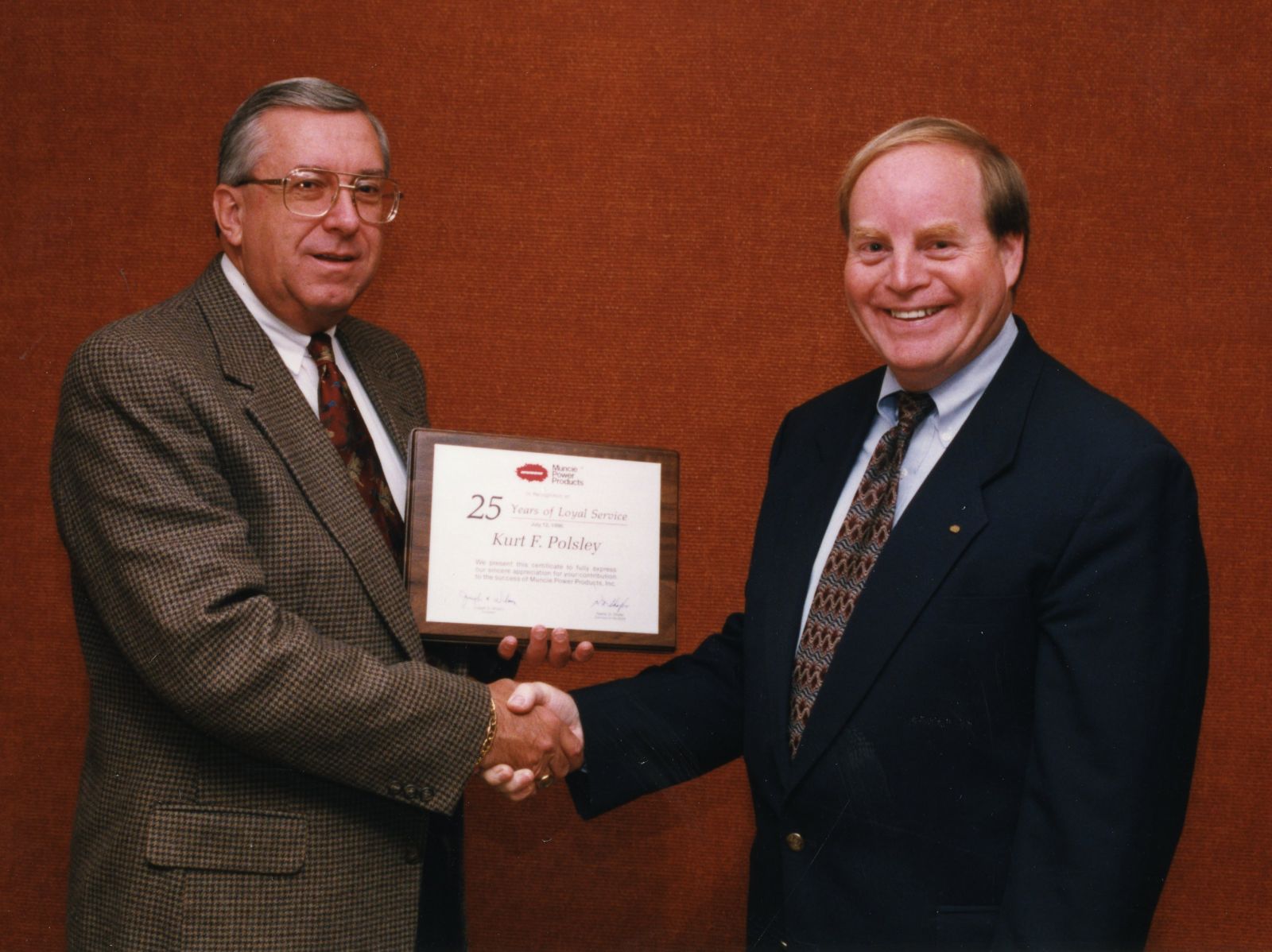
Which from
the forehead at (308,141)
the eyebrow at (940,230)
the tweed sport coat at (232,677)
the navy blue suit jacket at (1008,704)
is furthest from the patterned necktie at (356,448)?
the eyebrow at (940,230)

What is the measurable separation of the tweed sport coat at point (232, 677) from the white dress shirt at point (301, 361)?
0.15 m

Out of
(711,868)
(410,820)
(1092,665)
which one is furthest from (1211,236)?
(410,820)

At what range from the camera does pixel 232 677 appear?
1.69 meters

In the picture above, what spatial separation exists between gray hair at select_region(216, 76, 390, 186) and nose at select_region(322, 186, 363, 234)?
5.4 inches

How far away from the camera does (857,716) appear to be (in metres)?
1.71

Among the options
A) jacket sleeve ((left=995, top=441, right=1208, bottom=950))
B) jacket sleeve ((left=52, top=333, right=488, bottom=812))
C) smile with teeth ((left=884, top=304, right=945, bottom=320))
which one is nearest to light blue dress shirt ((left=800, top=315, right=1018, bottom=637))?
smile with teeth ((left=884, top=304, right=945, bottom=320))

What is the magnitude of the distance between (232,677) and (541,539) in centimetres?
56

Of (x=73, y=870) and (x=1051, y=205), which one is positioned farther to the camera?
(x=1051, y=205)

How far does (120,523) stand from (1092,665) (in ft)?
4.30

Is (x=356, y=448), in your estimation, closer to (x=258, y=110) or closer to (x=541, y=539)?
(x=541, y=539)

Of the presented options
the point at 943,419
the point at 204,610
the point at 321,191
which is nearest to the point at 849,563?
the point at 943,419

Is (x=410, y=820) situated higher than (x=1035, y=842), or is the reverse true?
(x=1035, y=842)

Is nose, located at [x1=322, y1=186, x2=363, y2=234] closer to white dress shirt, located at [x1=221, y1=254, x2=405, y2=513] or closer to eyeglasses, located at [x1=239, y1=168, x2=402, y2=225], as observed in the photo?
eyeglasses, located at [x1=239, y1=168, x2=402, y2=225]

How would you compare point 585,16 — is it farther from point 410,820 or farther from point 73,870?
point 73,870
